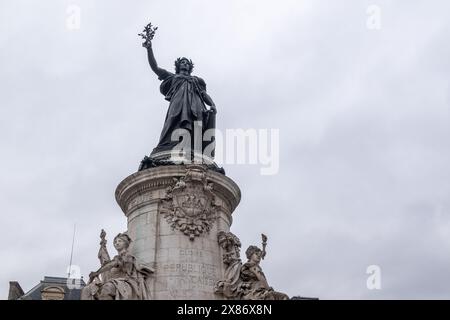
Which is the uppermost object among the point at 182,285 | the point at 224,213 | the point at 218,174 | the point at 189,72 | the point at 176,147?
the point at 189,72

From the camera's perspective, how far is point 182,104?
66.0 feet

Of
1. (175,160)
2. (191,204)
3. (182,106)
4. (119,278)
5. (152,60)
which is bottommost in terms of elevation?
(119,278)

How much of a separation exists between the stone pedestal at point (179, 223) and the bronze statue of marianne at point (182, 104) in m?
2.04

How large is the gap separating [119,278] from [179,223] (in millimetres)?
2456

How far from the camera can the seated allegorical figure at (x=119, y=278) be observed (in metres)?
14.3

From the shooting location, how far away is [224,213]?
17.6 metres

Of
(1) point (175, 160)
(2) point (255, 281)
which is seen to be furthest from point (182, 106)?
(2) point (255, 281)

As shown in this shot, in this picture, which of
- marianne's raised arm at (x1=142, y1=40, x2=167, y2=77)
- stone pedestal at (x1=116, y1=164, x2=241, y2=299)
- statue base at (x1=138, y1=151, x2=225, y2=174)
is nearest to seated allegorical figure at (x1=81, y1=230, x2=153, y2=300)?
stone pedestal at (x1=116, y1=164, x2=241, y2=299)

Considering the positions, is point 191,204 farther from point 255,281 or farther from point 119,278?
point 119,278

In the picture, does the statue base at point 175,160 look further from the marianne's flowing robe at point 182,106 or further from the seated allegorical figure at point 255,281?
the seated allegorical figure at point 255,281

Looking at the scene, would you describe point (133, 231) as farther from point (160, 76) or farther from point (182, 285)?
point (160, 76)
